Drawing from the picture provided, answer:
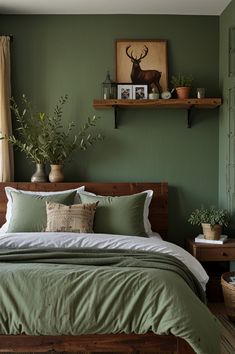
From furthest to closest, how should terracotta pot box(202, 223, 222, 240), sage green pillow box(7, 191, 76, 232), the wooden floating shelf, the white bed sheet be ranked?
the wooden floating shelf
terracotta pot box(202, 223, 222, 240)
sage green pillow box(7, 191, 76, 232)
the white bed sheet

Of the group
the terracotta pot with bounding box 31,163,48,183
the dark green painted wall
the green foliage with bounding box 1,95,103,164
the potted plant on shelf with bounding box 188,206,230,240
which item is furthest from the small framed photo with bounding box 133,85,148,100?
the potted plant on shelf with bounding box 188,206,230,240

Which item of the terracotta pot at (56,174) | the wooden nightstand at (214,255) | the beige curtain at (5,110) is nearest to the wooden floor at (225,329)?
the wooden nightstand at (214,255)

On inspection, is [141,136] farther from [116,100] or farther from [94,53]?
[94,53]

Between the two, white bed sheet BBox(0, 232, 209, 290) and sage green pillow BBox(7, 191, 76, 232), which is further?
sage green pillow BBox(7, 191, 76, 232)

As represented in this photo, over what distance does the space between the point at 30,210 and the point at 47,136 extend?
33.3 inches

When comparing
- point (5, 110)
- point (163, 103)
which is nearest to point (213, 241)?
Answer: point (163, 103)

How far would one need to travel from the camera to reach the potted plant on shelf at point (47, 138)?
423 cm

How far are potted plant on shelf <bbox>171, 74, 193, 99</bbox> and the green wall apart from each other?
13 cm

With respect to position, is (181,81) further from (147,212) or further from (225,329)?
(225,329)

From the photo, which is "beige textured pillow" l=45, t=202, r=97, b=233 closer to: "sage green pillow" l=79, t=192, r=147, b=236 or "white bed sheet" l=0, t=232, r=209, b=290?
"sage green pillow" l=79, t=192, r=147, b=236

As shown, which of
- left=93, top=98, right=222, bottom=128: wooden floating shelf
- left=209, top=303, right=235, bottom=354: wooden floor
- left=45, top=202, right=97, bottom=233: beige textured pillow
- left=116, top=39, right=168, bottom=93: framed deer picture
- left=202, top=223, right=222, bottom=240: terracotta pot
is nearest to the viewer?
left=209, top=303, right=235, bottom=354: wooden floor

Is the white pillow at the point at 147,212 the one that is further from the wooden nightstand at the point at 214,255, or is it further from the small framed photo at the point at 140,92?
the small framed photo at the point at 140,92

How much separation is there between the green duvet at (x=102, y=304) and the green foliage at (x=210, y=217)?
154 cm

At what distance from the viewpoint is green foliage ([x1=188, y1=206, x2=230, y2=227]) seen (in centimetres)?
400
